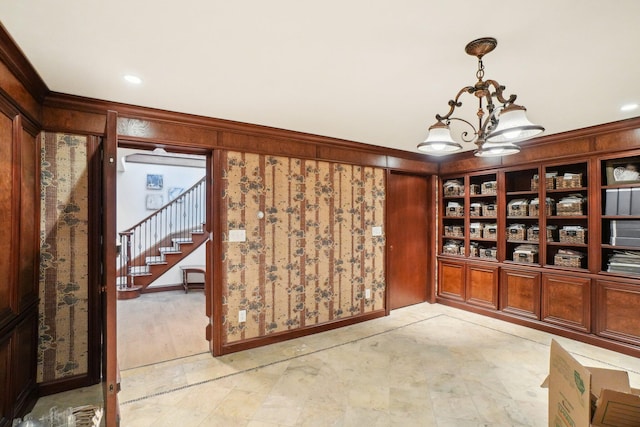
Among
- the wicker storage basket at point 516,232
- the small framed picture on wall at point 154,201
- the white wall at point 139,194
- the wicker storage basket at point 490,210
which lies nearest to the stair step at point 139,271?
the white wall at point 139,194

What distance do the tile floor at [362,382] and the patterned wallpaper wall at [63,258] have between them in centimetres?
32

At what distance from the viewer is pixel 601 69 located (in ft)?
7.11

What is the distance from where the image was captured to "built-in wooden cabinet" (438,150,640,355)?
3426 mm

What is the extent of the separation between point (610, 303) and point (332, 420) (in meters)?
3.37

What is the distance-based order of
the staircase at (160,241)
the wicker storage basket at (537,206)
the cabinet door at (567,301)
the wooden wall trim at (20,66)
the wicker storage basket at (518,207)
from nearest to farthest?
the wooden wall trim at (20,66), the cabinet door at (567,301), the wicker storage basket at (537,206), the wicker storage basket at (518,207), the staircase at (160,241)

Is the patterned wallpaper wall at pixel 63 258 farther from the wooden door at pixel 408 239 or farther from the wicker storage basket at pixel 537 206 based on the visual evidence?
the wicker storage basket at pixel 537 206

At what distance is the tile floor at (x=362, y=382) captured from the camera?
7.62ft

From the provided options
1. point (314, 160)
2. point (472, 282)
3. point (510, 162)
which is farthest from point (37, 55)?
point (472, 282)

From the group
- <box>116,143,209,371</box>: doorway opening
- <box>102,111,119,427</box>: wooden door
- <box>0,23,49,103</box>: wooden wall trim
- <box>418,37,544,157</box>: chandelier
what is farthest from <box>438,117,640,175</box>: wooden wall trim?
<box>0,23,49,103</box>: wooden wall trim

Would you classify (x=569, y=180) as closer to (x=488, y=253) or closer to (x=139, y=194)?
(x=488, y=253)

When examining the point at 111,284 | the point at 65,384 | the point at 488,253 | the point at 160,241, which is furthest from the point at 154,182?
the point at 488,253

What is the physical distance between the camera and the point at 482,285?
4668 millimetres

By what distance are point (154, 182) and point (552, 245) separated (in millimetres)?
7812

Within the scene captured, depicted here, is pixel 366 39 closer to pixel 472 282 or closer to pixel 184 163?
pixel 472 282
